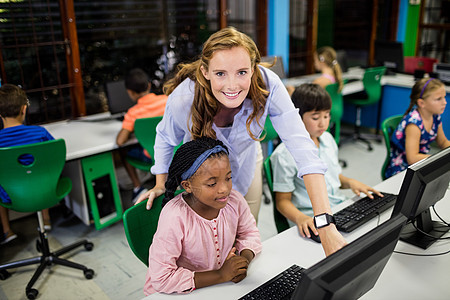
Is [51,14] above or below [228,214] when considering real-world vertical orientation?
above

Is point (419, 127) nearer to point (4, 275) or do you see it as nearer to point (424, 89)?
point (424, 89)

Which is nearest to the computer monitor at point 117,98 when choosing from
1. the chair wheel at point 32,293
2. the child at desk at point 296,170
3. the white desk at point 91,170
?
the white desk at point 91,170

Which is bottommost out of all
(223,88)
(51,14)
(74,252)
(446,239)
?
(74,252)

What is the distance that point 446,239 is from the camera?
1.58 m

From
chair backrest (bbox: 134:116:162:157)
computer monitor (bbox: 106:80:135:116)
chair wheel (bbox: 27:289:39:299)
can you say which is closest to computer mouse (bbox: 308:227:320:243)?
chair backrest (bbox: 134:116:162:157)

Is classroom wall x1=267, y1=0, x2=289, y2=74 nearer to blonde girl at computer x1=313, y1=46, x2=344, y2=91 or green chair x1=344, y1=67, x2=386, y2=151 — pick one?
blonde girl at computer x1=313, y1=46, x2=344, y2=91

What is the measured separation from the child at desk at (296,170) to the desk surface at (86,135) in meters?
1.42

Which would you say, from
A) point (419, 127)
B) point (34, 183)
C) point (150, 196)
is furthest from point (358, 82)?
point (150, 196)

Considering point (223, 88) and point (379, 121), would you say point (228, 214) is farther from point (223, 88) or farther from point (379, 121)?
point (379, 121)

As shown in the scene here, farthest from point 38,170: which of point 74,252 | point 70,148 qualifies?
point 74,252

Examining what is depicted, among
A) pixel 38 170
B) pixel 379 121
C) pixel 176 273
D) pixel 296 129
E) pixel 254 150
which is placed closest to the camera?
pixel 176 273

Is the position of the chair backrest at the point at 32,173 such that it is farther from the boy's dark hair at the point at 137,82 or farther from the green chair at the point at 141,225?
the green chair at the point at 141,225

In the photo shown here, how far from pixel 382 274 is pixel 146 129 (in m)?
1.86

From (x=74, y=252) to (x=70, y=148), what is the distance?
0.70 metres
